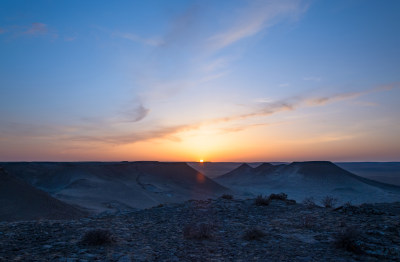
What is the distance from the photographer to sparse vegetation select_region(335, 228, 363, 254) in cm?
656

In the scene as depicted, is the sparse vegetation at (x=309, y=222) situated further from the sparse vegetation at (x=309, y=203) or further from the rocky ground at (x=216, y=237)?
the sparse vegetation at (x=309, y=203)

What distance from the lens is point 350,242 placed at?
6727mm

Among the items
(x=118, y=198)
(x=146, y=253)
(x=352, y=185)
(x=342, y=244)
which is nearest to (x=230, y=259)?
(x=146, y=253)

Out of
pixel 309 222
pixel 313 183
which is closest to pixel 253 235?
pixel 309 222

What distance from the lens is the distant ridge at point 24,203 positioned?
596 inches

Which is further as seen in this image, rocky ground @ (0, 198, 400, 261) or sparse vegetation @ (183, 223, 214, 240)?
sparse vegetation @ (183, 223, 214, 240)

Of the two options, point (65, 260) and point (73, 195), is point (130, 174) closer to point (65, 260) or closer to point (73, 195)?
point (73, 195)

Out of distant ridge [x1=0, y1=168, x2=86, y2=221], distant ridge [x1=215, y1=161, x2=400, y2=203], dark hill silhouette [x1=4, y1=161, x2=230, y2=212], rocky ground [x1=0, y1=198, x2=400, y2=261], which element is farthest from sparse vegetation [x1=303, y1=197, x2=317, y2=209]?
distant ridge [x1=215, y1=161, x2=400, y2=203]

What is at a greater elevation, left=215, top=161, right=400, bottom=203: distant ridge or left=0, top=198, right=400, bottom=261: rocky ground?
left=0, top=198, right=400, bottom=261: rocky ground

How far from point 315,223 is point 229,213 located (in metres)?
3.26

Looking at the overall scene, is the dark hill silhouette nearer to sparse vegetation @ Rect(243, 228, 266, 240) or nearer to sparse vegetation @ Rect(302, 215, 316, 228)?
sparse vegetation @ Rect(302, 215, 316, 228)

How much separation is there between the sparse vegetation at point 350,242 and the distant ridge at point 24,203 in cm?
1405

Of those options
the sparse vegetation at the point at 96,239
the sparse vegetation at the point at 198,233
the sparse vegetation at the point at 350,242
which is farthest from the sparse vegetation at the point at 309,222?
the sparse vegetation at the point at 96,239

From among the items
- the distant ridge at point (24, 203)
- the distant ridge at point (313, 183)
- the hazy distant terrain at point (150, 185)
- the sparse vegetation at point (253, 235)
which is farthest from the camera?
the distant ridge at point (313, 183)
